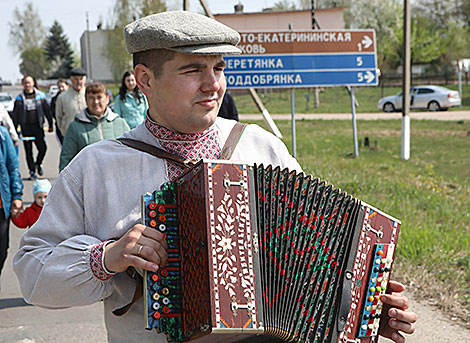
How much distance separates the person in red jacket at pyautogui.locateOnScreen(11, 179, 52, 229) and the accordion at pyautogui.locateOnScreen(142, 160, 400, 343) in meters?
4.14

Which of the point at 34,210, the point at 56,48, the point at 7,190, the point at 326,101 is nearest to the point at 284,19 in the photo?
the point at 326,101

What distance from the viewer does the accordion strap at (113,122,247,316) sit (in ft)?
7.32

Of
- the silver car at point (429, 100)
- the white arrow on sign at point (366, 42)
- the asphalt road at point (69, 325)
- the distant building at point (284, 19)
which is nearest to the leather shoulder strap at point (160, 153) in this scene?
the asphalt road at point (69, 325)

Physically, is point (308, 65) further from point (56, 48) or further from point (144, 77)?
point (56, 48)

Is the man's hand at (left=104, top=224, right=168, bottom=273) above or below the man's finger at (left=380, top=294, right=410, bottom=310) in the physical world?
above

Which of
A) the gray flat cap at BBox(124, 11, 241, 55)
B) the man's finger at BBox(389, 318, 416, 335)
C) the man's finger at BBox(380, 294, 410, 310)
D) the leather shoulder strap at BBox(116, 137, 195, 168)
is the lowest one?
the man's finger at BBox(389, 318, 416, 335)

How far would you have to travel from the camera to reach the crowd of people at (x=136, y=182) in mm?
2195

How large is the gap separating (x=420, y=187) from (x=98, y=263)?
9058 mm

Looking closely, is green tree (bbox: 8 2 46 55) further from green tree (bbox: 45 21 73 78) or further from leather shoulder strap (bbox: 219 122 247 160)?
leather shoulder strap (bbox: 219 122 247 160)

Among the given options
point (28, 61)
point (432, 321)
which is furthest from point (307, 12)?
point (28, 61)

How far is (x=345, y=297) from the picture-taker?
7.42 feet

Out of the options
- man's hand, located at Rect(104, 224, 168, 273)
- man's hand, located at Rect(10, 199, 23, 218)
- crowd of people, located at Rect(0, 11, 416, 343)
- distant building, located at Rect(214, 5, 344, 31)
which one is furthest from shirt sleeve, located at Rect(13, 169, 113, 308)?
distant building, located at Rect(214, 5, 344, 31)

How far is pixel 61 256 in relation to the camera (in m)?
2.20

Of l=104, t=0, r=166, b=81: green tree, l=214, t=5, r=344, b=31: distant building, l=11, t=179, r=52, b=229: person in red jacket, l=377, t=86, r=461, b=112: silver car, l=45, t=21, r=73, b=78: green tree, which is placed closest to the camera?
l=11, t=179, r=52, b=229: person in red jacket
